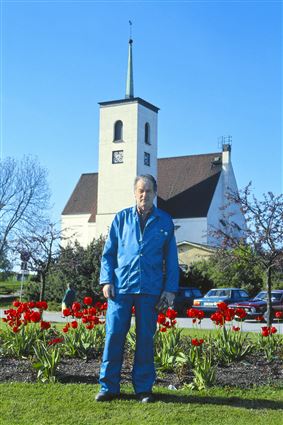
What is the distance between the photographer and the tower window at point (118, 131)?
58.5 metres

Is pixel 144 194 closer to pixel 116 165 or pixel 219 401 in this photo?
pixel 219 401

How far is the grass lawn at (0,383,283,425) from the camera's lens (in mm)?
5422

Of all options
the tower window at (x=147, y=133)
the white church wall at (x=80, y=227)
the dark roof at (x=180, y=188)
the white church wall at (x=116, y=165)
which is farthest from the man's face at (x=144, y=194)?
the white church wall at (x=80, y=227)

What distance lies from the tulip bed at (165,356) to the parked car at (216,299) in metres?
17.4

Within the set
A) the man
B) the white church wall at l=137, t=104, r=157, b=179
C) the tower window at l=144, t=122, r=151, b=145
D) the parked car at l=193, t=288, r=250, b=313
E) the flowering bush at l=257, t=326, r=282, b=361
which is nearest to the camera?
the man

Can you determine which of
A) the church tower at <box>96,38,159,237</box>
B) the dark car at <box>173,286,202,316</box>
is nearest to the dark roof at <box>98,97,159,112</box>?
the church tower at <box>96,38,159,237</box>

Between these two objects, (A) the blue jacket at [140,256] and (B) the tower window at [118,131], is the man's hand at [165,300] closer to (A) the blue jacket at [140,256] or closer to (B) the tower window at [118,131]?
(A) the blue jacket at [140,256]

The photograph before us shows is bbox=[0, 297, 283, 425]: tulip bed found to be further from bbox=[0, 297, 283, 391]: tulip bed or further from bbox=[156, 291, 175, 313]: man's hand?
bbox=[156, 291, 175, 313]: man's hand

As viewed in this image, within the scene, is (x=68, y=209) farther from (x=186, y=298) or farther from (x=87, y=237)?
(x=186, y=298)

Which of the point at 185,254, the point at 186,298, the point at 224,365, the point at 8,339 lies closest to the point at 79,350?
the point at 8,339

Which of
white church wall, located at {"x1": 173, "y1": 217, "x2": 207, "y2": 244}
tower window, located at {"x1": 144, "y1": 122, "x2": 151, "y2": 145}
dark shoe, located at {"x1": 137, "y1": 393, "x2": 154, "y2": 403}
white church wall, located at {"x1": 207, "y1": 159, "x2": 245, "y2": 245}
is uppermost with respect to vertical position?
tower window, located at {"x1": 144, "y1": 122, "x2": 151, "y2": 145}

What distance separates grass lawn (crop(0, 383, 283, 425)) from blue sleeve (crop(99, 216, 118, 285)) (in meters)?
1.23

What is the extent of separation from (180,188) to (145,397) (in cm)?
5642

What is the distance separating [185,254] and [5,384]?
39.6 metres
